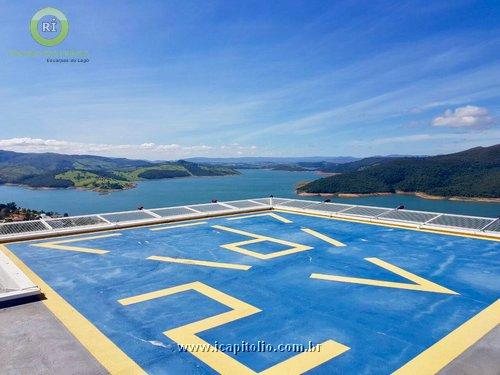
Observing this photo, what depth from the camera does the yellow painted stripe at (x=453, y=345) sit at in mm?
5709

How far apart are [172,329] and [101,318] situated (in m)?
1.74

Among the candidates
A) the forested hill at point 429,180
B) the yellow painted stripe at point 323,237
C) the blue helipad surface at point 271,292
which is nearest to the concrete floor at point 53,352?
the blue helipad surface at point 271,292

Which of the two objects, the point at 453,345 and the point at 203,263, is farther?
the point at 203,263

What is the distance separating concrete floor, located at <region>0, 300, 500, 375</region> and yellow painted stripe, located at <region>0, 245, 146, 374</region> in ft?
0.41

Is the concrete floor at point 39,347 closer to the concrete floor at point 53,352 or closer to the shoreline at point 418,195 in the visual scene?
the concrete floor at point 53,352

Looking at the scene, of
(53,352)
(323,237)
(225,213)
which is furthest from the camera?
(225,213)

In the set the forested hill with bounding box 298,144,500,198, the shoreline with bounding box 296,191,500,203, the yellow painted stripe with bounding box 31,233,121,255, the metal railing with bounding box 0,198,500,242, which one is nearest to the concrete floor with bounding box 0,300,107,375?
the yellow painted stripe with bounding box 31,233,121,255

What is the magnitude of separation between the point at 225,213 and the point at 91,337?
13.8m

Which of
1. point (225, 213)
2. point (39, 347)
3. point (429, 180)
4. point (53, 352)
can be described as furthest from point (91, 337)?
point (429, 180)

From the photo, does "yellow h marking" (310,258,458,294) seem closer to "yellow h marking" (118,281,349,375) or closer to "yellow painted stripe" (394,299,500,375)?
"yellow painted stripe" (394,299,500,375)

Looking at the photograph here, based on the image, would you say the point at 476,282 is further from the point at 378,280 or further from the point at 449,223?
the point at 449,223

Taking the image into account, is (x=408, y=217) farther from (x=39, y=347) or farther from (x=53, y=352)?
(x=39, y=347)

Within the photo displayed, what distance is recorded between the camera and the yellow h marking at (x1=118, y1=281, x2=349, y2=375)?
5.68 m

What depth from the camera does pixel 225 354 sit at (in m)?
6.09
